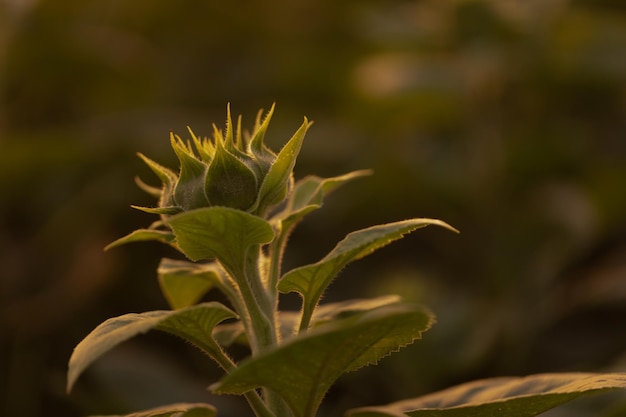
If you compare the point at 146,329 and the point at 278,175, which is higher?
the point at 278,175

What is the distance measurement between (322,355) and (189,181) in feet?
0.86

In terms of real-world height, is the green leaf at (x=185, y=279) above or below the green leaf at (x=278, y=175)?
below

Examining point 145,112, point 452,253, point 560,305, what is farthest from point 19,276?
point 560,305

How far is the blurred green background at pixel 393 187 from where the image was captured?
2553 millimetres

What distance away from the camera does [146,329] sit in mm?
919

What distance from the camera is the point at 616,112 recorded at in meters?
Answer: 3.42

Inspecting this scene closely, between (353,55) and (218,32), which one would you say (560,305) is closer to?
(353,55)

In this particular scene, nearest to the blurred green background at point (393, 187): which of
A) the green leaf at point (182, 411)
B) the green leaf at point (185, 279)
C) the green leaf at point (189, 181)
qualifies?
the green leaf at point (185, 279)

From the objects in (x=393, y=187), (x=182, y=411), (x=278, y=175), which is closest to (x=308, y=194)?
(x=278, y=175)

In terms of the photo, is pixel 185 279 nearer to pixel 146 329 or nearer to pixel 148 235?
pixel 148 235

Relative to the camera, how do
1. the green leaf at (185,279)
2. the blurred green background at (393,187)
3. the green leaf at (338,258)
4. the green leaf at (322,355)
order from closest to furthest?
the green leaf at (322,355) < the green leaf at (338,258) < the green leaf at (185,279) < the blurred green background at (393,187)

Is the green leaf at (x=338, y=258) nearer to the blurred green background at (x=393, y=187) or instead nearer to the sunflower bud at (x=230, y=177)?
the sunflower bud at (x=230, y=177)

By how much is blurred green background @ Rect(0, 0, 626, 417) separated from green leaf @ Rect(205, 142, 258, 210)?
134 cm

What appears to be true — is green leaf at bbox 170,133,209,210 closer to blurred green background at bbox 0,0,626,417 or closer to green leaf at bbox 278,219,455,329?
green leaf at bbox 278,219,455,329
